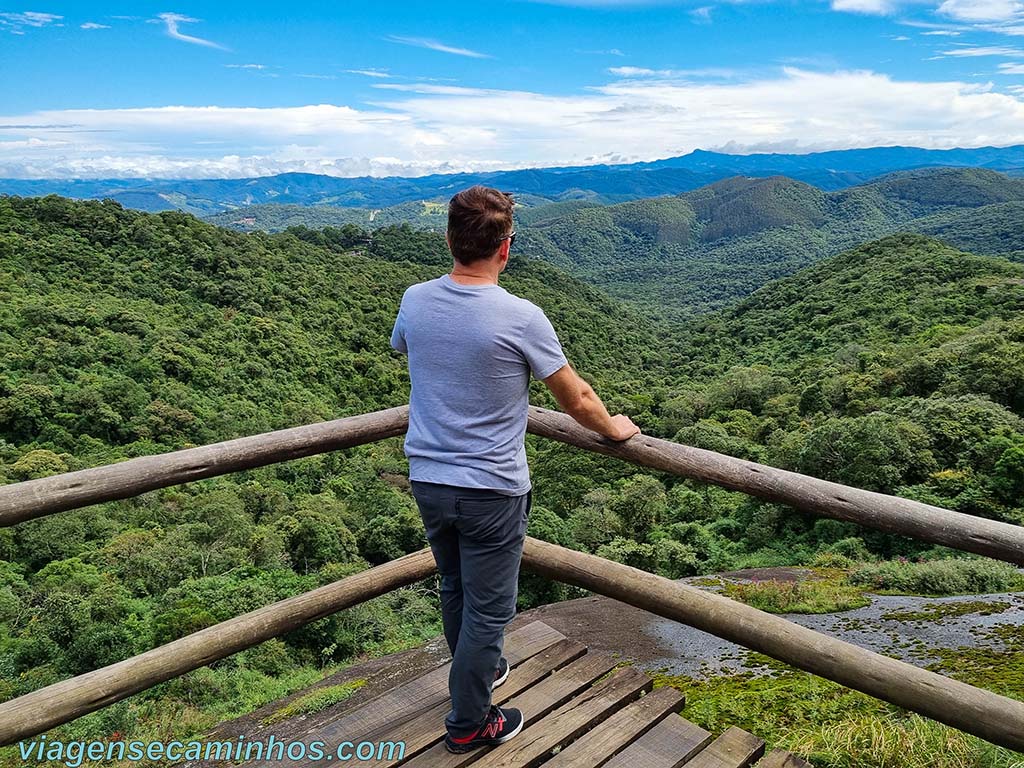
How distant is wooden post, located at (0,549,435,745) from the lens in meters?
1.92

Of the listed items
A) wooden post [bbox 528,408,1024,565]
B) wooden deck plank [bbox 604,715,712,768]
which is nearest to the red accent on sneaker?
wooden deck plank [bbox 604,715,712,768]

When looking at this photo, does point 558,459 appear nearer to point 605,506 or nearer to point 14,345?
point 605,506

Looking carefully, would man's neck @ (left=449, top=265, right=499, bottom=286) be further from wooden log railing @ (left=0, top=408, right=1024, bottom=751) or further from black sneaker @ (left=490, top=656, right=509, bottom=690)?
black sneaker @ (left=490, top=656, right=509, bottom=690)

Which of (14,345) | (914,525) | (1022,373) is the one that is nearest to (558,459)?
(1022,373)

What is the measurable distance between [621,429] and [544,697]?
3.39ft

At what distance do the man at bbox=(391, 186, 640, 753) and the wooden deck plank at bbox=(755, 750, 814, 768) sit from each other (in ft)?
2.80

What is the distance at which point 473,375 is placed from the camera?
2.00m

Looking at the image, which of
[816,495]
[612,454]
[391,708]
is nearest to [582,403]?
[612,454]

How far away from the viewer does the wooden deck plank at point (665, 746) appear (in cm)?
216

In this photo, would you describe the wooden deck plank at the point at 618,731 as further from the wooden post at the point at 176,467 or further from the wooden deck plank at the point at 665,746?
the wooden post at the point at 176,467

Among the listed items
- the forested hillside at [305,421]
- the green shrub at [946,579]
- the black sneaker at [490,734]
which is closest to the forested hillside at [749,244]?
the forested hillside at [305,421]

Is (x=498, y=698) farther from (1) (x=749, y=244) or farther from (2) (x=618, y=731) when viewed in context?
(1) (x=749, y=244)

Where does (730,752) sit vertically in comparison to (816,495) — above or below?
below

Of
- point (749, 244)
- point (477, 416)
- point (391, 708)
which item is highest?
point (477, 416)
